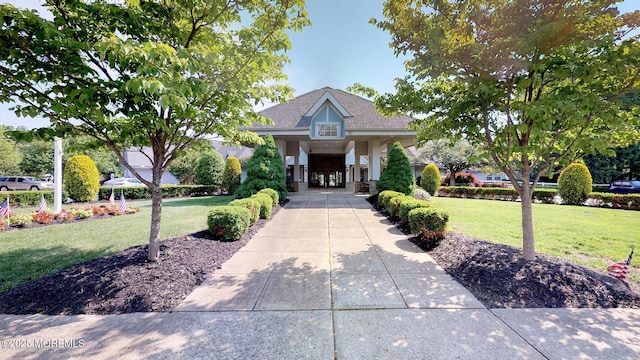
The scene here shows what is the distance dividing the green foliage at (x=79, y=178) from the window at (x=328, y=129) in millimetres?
13355

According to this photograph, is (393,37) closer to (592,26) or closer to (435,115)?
(435,115)

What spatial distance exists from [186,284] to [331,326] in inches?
94.8

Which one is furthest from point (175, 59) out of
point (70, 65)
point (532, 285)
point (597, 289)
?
point (597, 289)

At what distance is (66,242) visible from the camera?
616 cm

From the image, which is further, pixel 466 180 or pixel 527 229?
pixel 466 180

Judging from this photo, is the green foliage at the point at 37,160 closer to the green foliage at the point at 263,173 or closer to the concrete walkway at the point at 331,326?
the green foliage at the point at 263,173

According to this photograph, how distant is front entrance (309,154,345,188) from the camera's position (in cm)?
2686

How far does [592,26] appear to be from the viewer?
11.8 feet

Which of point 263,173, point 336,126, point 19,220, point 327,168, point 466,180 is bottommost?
point 19,220

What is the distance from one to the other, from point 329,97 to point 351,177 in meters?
11.5

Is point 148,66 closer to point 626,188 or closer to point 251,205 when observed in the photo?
point 251,205

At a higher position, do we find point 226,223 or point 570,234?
point 226,223

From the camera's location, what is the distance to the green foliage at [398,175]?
11.9 m

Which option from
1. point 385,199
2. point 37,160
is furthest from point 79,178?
point 37,160
